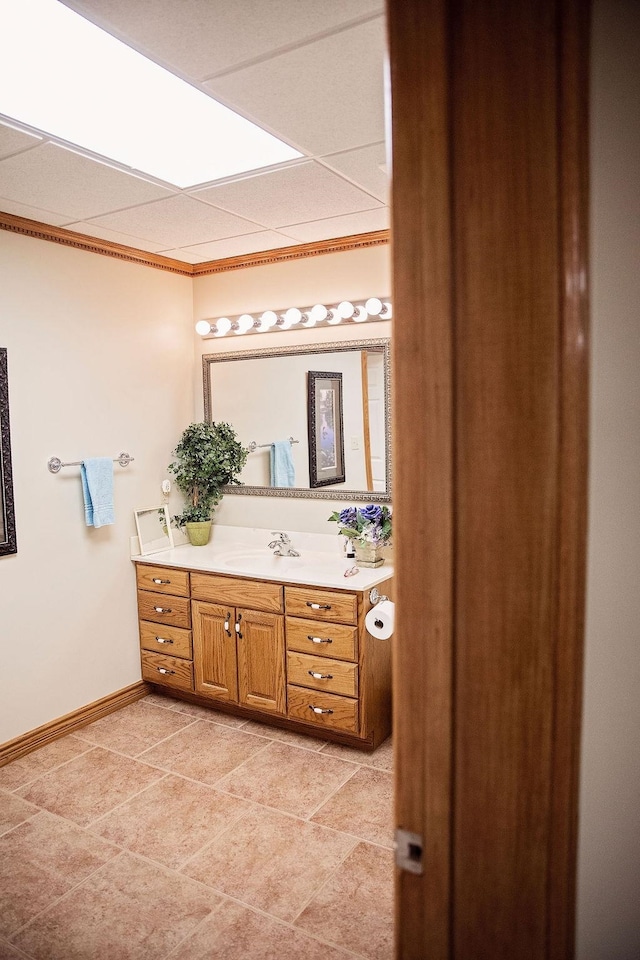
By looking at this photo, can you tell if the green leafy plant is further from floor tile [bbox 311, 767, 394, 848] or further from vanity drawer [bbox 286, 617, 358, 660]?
floor tile [bbox 311, 767, 394, 848]

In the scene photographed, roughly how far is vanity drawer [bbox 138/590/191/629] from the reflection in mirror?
0.85 feet

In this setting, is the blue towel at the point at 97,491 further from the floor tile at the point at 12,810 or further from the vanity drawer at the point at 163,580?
the floor tile at the point at 12,810

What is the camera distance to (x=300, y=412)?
11.7 ft

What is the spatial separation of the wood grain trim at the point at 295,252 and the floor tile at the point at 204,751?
8.03ft

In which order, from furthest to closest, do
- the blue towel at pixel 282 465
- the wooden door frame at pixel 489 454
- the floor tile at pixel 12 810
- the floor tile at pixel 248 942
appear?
the blue towel at pixel 282 465 < the floor tile at pixel 12 810 < the floor tile at pixel 248 942 < the wooden door frame at pixel 489 454

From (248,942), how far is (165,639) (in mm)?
1782

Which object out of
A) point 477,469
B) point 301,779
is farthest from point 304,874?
point 477,469

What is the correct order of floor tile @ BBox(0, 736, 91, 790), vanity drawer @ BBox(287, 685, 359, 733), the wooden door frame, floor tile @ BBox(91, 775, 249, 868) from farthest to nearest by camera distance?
1. vanity drawer @ BBox(287, 685, 359, 733)
2. floor tile @ BBox(0, 736, 91, 790)
3. floor tile @ BBox(91, 775, 249, 868)
4. the wooden door frame

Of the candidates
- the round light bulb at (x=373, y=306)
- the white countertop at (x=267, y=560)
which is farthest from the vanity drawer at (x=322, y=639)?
the round light bulb at (x=373, y=306)

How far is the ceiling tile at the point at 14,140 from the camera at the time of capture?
199 centimetres

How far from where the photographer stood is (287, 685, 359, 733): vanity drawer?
298 cm

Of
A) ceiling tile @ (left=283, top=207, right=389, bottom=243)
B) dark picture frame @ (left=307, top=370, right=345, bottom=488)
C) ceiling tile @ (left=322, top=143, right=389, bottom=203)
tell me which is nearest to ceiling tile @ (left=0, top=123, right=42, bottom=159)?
ceiling tile @ (left=322, top=143, right=389, bottom=203)

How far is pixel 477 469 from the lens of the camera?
69cm

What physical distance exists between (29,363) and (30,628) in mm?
1217
